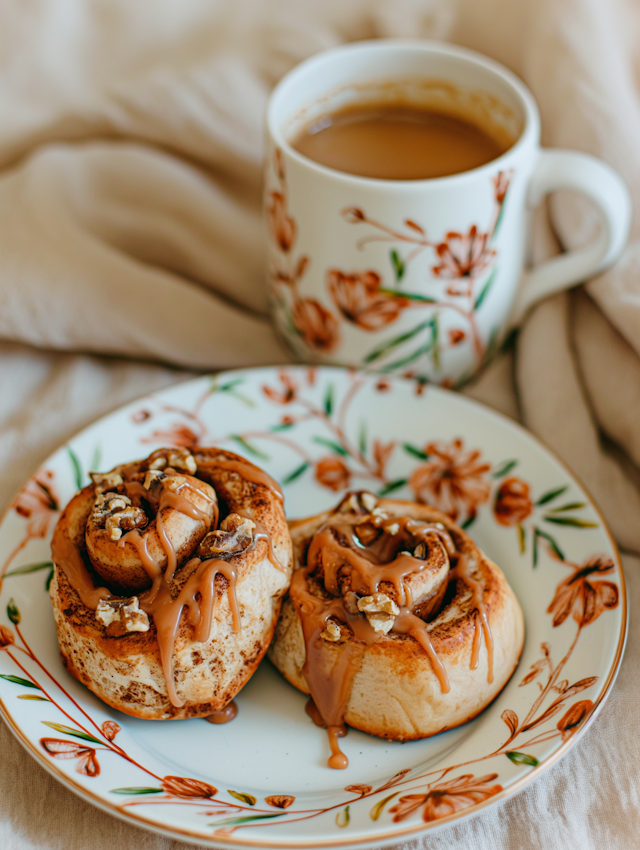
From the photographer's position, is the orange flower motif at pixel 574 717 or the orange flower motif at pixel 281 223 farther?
the orange flower motif at pixel 281 223

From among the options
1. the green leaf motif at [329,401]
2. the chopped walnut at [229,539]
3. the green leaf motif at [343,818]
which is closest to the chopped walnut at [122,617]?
the chopped walnut at [229,539]

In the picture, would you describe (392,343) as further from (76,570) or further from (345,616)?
(76,570)

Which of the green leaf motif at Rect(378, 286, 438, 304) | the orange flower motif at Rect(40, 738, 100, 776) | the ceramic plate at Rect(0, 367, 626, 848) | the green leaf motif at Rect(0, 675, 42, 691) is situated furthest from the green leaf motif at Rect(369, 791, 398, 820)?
the green leaf motif at Rect(378, 286, 438, 304)

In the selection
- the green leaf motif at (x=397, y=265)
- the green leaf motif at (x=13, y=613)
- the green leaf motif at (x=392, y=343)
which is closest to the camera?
the green leaf motif at (x=13, y=613)

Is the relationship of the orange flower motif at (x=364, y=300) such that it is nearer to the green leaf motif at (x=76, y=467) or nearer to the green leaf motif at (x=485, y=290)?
the green leaf motif at (x=485, y=290)

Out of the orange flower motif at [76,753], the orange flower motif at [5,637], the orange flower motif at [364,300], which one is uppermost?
the orange flower motif at [364,300]

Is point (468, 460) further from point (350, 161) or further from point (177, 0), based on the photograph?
point (177, 0)

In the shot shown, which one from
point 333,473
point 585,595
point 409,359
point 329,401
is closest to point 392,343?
point 409,359

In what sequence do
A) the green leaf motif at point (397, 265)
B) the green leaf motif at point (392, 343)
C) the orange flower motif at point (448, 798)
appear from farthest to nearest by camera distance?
the green leaf motif at point (392, 343)
the green leaf motif at point (397, 265)
the orange flower motif at point (448, 798)
